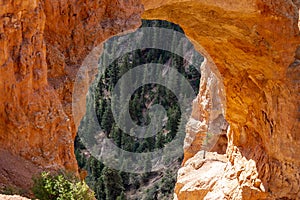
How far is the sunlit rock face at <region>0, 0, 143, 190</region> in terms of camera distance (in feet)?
26.7

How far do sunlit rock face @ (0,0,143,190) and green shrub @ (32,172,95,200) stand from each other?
20.2 inches

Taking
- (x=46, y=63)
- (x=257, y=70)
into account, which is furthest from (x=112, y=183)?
(x=46, y=63)

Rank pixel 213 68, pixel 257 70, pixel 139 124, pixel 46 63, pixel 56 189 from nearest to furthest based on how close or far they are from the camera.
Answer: pixel 56 189 → pixel 46 63 → pixel 257 70 → pixel 213 68 → pixel 139 124

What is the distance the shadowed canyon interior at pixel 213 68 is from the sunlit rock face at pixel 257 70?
29 millimetres

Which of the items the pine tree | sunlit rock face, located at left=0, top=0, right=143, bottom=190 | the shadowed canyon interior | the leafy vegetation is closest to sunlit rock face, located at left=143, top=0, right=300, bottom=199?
the shadowed canyon interior

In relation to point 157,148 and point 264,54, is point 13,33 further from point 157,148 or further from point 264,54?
point 157,148

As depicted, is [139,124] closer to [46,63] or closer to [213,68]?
[213,68]

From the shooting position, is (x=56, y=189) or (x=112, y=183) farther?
(x=112, y=183)

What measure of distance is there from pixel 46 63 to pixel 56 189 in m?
3.24

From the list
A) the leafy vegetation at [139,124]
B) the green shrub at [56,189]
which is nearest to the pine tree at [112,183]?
the leafy vegetation at [139,124]

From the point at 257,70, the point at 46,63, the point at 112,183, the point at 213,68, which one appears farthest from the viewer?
the point at 112,183

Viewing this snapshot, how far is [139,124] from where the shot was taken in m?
48.1

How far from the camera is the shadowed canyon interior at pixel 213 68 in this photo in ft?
27.2

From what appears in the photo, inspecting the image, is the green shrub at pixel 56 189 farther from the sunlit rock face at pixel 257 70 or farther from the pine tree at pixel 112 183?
the pine tree at pixel 112 183
